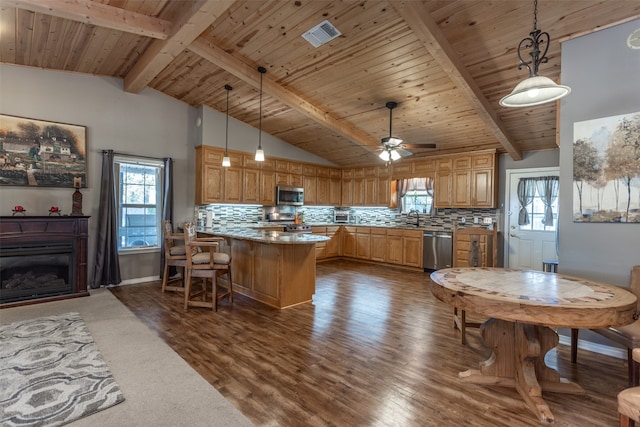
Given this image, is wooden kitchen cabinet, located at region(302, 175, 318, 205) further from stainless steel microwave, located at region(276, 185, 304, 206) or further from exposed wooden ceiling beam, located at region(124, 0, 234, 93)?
exposed wooden ceiling beam, located at region(124, 0, 234, 93)

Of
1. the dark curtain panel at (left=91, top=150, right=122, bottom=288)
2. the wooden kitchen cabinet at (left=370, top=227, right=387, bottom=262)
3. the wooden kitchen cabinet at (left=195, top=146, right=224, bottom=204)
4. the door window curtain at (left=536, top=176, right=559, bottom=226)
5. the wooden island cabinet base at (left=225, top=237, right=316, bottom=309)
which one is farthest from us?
the wooden kitchen cabinet at (left=370, top=227, right=387, bottom=262)

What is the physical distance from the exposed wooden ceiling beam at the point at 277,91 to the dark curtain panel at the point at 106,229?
91.7 inches

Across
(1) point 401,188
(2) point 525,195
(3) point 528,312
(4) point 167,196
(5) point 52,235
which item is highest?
(1) point 401,188

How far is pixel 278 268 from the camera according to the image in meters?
3.97

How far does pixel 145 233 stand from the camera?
5.50 metres

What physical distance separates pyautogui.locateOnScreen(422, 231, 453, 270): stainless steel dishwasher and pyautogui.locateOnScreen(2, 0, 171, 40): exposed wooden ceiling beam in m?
5.32

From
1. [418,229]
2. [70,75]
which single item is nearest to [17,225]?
[70,75]

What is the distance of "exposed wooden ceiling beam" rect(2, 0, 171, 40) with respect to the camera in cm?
287

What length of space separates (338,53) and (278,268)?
2.79 m

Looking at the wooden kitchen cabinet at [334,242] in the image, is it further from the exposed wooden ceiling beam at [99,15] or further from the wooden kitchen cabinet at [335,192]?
the exposed wooden ceiling beam at [99,15]

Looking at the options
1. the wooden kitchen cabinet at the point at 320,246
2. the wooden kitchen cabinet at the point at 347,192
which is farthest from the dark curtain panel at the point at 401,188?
the wooden kitchen cabinet at the point at 320,246

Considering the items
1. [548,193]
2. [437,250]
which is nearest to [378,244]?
[437,250]

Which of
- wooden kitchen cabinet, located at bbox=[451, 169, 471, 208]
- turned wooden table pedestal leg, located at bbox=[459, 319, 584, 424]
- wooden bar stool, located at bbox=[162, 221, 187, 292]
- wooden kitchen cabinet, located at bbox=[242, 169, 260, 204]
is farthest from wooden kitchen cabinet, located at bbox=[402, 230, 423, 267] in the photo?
wooden bar stool, located at bbox=[162, 221, 187, 292]

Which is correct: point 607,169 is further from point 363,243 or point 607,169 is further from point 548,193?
point 363,243
